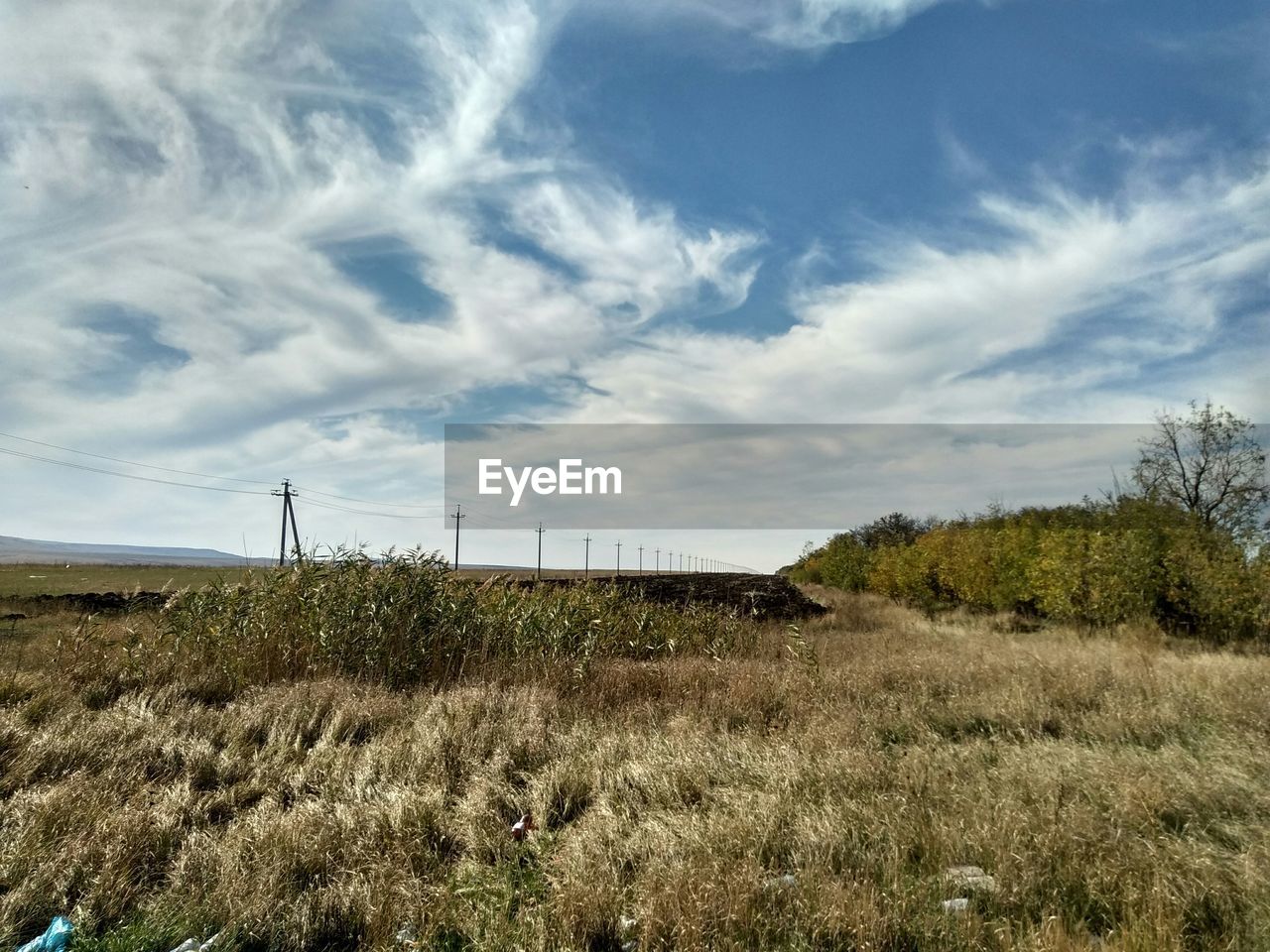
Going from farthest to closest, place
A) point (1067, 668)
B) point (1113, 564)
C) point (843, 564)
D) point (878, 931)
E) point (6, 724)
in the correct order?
point (843, 564), point (1113, 564), point (1067, 668), point (6, 724), point (878, 931)

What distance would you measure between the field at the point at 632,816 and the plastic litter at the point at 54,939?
7cm

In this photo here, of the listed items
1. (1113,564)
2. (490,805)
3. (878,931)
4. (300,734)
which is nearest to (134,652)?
(300,734)

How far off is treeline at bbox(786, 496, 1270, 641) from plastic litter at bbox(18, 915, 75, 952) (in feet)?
60.9

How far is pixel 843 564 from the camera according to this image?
5056 cm

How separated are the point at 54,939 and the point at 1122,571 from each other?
1981 centimetres

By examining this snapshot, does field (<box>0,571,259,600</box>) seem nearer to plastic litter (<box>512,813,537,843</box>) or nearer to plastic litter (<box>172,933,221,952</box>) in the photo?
plastic litter (<box>512,813,537,843</box>)

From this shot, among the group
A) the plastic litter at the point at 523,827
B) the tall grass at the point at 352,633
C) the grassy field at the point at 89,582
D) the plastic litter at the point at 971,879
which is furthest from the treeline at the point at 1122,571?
the grassy field at the point at 89,582

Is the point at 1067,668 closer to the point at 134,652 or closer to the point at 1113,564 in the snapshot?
the point at 1113,564

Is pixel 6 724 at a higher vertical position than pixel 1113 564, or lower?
lower

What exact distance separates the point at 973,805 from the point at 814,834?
4.00 feet

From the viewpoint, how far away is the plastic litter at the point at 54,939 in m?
3.32

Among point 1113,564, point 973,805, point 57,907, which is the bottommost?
point 57,907

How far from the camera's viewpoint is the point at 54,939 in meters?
3.37

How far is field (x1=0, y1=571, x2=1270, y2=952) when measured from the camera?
3498 millimetres
